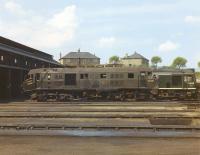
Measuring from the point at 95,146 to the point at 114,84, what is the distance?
2707cm

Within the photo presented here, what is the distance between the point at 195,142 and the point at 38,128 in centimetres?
668

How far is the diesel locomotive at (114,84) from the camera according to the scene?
39688 mm

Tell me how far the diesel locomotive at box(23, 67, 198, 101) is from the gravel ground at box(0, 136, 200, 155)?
82.7ft

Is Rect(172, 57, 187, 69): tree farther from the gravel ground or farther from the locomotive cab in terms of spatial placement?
the gravel ground

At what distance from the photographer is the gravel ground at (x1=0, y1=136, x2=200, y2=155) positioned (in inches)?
481

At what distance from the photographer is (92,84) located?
40.4m

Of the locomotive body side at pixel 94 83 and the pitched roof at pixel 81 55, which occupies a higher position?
the pitched roof at pixel 81 55

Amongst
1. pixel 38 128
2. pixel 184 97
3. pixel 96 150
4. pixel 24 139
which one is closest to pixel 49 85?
pixel 184 97

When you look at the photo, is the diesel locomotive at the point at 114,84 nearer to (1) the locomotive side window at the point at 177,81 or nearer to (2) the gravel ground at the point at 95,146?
(1) the locomotive side window at the point at 177,81

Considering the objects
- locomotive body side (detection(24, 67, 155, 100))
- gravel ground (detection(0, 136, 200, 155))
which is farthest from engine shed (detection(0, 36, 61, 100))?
gravel ground (detection(0, 136, 200, 155))

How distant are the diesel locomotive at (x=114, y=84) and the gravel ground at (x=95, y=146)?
992 inches

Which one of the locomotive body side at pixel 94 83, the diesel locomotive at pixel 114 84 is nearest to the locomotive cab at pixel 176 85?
the diesel locomotive at pixel 114 84

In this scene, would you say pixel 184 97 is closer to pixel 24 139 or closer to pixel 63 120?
pixel 63 120

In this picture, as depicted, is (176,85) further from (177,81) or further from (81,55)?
(81,55)
